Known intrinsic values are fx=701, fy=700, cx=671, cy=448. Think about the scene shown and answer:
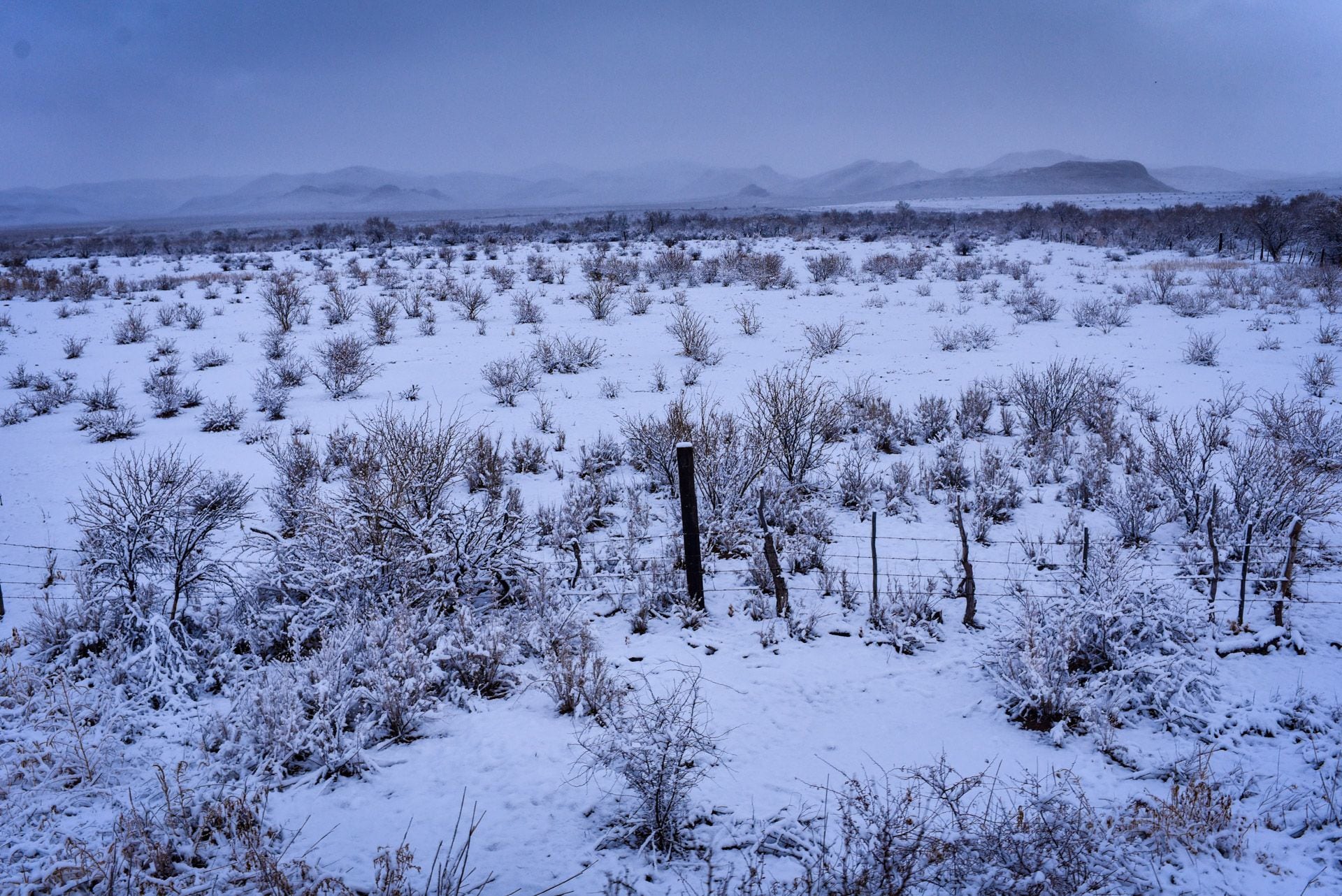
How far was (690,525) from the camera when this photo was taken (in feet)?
18.5

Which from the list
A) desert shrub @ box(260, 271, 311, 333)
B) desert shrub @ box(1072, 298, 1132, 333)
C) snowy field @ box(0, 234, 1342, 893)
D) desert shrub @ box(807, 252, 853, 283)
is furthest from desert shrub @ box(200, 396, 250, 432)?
desert shrub @ box(1072, 298, 1132, 333)

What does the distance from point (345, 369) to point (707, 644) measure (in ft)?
31.1

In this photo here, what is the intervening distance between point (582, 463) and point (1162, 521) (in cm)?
637

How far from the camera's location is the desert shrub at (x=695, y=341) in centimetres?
1347

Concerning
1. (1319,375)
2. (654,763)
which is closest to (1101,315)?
(1319,375)

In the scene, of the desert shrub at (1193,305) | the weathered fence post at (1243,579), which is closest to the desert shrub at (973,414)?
the weathered fence post at (1243,579)

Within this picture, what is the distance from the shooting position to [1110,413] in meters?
9.49

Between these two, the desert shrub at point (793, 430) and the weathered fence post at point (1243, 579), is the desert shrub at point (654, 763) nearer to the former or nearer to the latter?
the weathered fence post at point (1243, 579)

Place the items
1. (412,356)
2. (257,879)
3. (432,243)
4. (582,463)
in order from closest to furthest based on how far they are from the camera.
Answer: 1. (257,879)
2. (582,463)
3. (412,356)
4. (432,243)

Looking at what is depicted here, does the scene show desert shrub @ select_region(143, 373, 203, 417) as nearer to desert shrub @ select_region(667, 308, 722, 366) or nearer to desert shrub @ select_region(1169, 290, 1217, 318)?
desert shrub @ select_region(667, 308, 722, 366)

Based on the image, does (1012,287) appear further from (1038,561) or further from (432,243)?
(432,243)

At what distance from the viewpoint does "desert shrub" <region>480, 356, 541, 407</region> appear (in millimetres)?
11586

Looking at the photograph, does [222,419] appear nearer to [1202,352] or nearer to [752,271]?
[752,271]

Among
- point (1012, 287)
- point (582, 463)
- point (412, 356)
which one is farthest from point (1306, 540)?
point (1012, 287)
